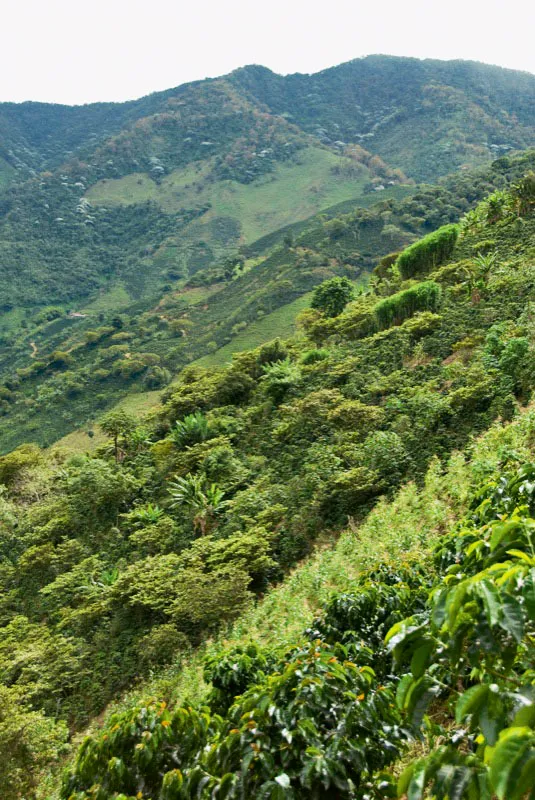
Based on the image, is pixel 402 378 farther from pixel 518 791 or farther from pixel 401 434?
pixel 518 791

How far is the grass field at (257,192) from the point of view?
13500 cm

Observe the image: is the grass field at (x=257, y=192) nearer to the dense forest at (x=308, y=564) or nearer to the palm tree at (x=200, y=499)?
the dense forest at (x=308, y=564)

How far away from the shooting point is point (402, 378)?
17.7 meters

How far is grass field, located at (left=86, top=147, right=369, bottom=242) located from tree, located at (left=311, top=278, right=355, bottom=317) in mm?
100743

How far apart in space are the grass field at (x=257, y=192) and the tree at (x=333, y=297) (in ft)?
331

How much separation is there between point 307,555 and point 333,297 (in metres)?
23.6

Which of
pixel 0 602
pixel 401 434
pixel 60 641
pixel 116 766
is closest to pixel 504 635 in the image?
pixel 116 766

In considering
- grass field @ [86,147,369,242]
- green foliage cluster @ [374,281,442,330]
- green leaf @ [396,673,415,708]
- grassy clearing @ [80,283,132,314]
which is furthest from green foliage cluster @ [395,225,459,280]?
grass field @ [86,147,369,242]

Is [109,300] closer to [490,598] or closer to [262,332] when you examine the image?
[262,332]

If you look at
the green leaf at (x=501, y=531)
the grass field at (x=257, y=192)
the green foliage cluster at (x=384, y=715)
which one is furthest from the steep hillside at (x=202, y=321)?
the green leaf at (x=501, y=531)

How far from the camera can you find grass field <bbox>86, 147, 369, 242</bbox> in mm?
135000

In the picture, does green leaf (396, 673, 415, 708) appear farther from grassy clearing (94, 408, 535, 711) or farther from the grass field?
the grass field

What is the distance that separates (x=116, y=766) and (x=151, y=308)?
315 feet

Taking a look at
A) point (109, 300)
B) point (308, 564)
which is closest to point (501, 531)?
point (308, 564)
